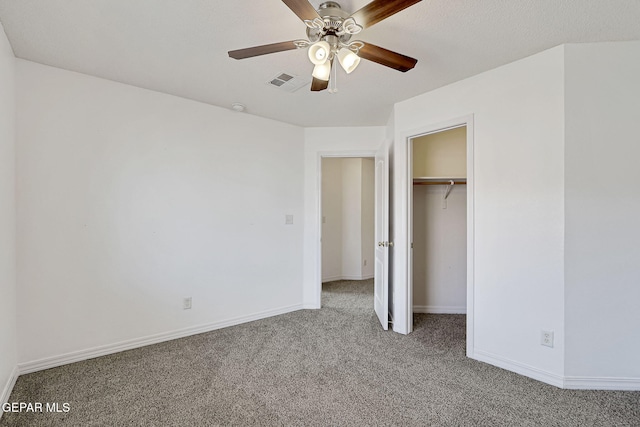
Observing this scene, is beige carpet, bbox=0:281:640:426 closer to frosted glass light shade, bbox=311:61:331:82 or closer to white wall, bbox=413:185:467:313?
white wall, bbox=413:185:467:313

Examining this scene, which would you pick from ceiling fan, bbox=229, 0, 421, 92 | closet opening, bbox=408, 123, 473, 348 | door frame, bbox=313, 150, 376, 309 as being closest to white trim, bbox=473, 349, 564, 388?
closet opening, bbox=408, 123, 473, 348

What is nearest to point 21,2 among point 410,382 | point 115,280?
point 115,280

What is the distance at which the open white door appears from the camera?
128 inches

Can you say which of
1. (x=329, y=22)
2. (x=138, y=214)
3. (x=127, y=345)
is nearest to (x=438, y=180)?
(x=329, y=22)

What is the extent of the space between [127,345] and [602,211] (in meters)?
3.89

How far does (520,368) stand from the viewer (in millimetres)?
2352

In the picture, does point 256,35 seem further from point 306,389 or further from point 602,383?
point 602,383

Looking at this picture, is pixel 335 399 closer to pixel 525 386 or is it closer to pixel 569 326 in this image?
pixel 525 386

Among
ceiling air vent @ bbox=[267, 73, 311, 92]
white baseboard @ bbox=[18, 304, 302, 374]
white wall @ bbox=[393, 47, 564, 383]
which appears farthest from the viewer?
ceiling air vent @ bbox=[267, 73, 311, 92]

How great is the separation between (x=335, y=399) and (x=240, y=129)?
2.80 meters

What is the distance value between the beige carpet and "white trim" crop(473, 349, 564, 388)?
0.19 ft

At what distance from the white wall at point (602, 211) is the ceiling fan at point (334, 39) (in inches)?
53.7

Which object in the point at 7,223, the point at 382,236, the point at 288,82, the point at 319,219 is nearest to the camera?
the point at 7,223

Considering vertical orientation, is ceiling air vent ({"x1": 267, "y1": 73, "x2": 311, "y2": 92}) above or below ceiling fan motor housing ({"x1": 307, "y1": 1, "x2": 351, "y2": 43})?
above
